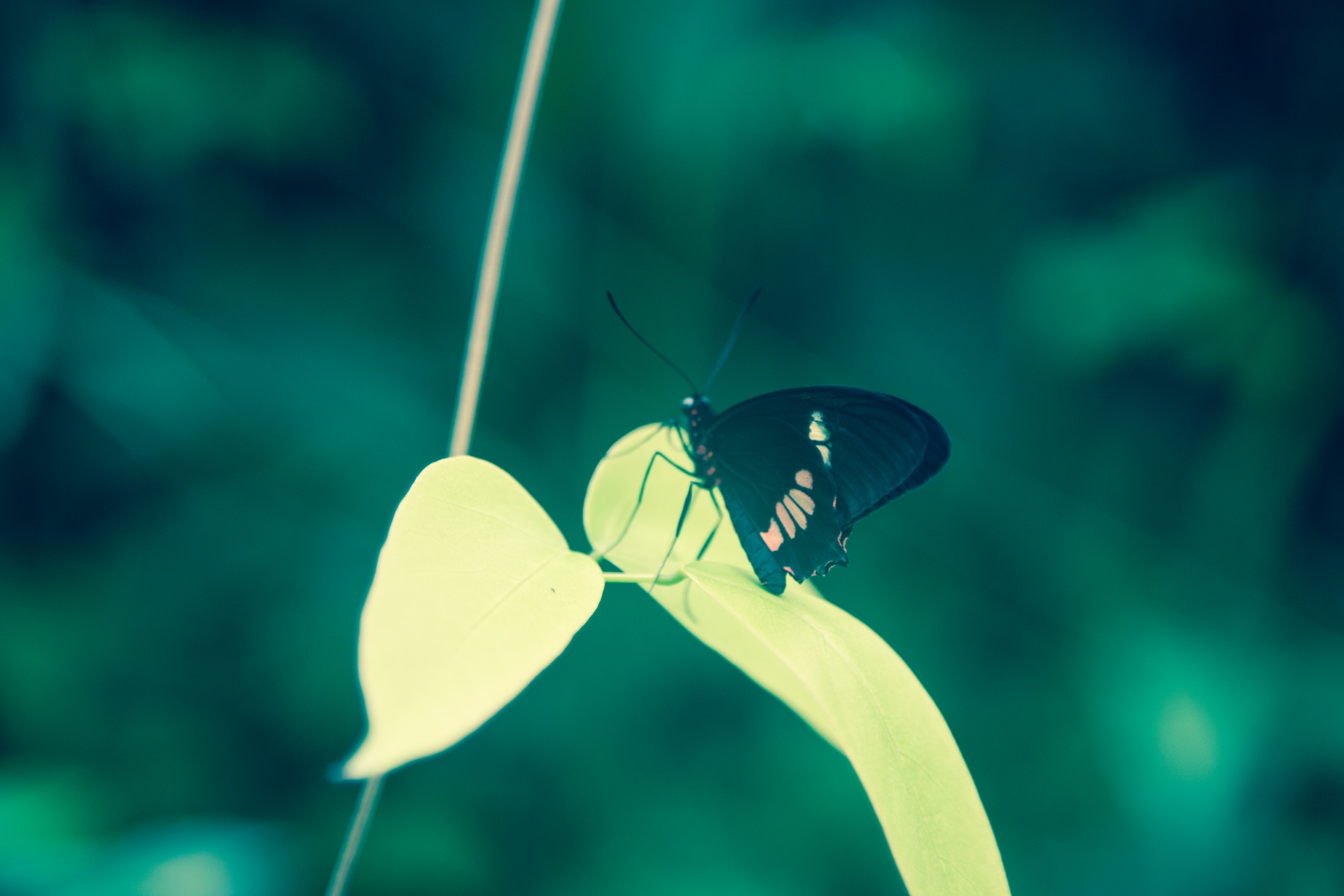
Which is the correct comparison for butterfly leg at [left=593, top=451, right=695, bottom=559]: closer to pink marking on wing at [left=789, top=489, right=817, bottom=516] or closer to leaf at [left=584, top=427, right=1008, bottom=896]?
leaf at [left=584, top=427, right=1008, bottom=896]

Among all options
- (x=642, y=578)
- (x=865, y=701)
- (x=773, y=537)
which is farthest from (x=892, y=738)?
(x=773, y=537)

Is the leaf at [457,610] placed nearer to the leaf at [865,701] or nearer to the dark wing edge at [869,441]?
the leaf at [865,701]

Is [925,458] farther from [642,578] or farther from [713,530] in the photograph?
[642,578]

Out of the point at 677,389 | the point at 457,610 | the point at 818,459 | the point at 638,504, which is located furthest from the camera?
the point at 677,389

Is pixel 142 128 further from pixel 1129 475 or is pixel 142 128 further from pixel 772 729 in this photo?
pixel 1129 475

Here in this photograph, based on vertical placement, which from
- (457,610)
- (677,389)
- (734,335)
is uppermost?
(734,335)

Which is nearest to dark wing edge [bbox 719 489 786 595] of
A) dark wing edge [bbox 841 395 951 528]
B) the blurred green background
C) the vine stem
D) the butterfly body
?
the butterfly body

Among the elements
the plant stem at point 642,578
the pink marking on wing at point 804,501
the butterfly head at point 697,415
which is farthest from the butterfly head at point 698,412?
the plant stem at point 642,578
